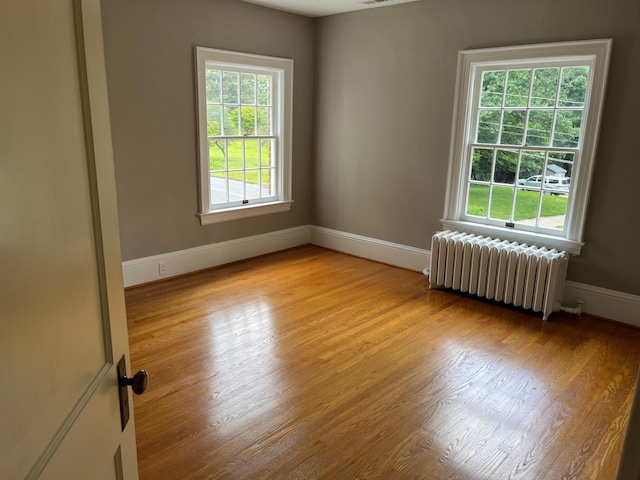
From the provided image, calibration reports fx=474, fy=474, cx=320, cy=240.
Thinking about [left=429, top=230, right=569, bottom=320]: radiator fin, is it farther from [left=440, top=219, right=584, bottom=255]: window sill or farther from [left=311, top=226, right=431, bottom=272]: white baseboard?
[left=311, top=226, right=431, bottom=272]: white baseboard

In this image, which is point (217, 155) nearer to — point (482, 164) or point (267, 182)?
point (267, 182)

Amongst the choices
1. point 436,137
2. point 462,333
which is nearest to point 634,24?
point 436,137

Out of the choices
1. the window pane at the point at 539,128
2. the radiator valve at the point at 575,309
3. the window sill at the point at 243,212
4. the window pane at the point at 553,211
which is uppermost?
the window pane at the point at 539,128

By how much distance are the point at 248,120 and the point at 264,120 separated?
9.4 inches

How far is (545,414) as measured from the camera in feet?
8.64

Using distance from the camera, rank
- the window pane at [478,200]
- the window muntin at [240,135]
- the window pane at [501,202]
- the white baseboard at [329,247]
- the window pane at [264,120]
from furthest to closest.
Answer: the window pane at [264,120], the window muntin at [240,135], the window pane at [478,200], the window pane at [501,202], the white baseboard at [329,247]

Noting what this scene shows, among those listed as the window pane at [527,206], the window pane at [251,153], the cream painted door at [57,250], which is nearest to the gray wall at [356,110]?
the window pane at [527,206]

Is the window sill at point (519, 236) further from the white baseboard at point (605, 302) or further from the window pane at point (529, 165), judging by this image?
the window pane at point (529, 165)

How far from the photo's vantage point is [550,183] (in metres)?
4.07

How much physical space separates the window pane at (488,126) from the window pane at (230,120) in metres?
2.42

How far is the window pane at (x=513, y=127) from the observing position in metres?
4.15

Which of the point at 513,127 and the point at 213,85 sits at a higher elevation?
the point at 213,85

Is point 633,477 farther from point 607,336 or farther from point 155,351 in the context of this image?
point 607,336

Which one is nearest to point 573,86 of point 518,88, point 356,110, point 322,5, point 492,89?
point 518,88
